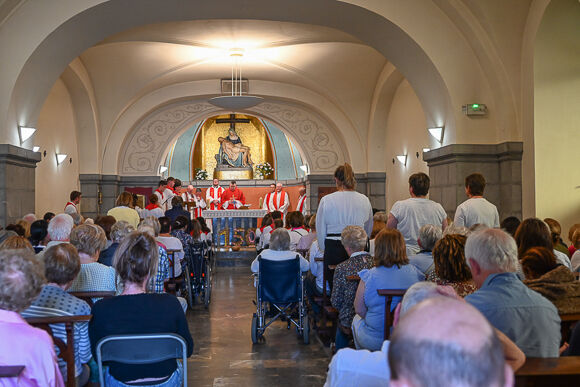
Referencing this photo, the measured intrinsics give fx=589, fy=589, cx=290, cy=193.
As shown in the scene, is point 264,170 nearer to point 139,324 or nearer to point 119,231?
point 119,231

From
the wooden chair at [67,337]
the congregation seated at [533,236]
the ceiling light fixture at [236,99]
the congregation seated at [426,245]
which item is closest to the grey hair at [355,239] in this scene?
the congregation seated at [426,245]

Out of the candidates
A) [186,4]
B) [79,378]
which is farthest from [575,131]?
[79,378]

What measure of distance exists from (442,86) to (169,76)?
703cm

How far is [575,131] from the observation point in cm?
730

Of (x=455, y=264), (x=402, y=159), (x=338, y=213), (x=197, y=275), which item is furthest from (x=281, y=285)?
(x=402, y=159)

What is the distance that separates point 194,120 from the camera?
1523 cm

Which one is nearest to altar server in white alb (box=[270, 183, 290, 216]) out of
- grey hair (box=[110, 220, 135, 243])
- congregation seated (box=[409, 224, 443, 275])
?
grey hair (box=[110, 220, 135, 243])

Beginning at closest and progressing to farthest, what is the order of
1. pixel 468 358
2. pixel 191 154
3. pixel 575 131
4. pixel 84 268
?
pixel 468 358, pixel 84 268, pixel 575 131, pixel 191 154

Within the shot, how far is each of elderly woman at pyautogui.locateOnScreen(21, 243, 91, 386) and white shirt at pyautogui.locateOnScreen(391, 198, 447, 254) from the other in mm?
2851

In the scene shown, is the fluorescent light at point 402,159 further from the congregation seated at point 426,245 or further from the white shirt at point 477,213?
the congregation seated at point 426,245

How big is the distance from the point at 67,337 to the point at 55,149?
31.9ft

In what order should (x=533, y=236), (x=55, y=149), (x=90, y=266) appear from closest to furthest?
(x=533, y=236) → (x=90, y=266) → (x=55, y=149)

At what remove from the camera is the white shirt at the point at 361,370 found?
174cm

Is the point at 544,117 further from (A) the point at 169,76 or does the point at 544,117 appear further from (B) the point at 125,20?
(A) the point at 169,76
